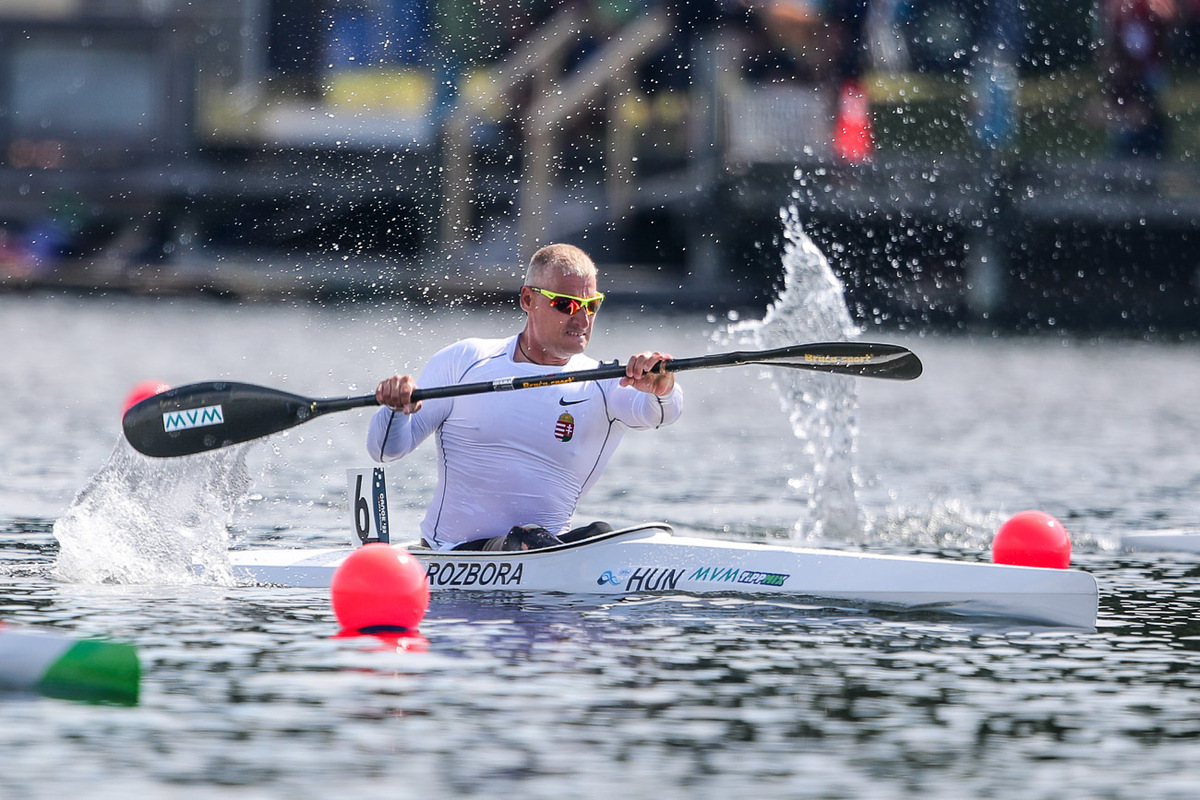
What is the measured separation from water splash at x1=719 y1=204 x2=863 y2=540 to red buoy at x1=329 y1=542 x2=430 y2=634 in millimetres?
5568

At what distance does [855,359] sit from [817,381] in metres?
4.68

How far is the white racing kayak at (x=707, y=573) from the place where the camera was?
30.7 feet

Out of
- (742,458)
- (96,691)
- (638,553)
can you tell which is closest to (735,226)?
(742,458)

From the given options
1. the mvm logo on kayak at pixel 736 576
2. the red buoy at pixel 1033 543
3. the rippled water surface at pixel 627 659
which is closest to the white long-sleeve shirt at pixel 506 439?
the rippled water surface at pixel 627 659

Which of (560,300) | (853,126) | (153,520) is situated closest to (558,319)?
(560,300)

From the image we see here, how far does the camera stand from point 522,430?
9719 mm

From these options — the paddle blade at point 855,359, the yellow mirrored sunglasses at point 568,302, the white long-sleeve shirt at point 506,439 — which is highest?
the yellow mirrored sunglasses at point 568,302

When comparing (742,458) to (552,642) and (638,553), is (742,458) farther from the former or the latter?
(552,642)

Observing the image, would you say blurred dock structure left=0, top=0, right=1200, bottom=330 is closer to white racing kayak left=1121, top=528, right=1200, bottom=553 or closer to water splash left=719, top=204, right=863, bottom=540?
water splash left=719, top=204, right=863, bottom=540

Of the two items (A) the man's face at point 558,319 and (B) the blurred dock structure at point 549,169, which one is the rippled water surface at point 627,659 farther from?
(B) the blurred dock structure at point 549,169

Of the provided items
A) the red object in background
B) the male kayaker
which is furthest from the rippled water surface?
the red object in background

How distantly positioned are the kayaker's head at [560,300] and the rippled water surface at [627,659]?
124 centimetres

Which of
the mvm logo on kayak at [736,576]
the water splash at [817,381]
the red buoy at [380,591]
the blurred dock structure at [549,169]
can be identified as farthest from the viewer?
the blurred dock structure at [549,169]

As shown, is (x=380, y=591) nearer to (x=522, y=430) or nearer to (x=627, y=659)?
(x=627, y=659)
